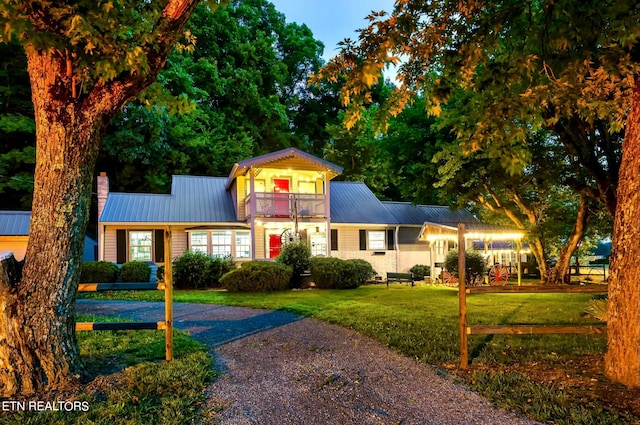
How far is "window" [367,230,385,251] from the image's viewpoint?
24.2 m

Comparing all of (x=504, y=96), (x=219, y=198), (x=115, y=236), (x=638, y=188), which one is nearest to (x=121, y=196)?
(x=115, y=236)

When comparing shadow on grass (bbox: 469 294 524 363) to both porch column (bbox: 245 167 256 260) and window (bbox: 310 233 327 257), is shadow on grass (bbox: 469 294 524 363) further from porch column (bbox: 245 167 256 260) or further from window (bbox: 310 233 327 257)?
window (bbox: 310 233 327 257)

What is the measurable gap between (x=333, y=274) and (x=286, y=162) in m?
7.60

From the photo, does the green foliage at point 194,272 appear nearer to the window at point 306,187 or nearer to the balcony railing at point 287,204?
the balcony railing at point 287,204

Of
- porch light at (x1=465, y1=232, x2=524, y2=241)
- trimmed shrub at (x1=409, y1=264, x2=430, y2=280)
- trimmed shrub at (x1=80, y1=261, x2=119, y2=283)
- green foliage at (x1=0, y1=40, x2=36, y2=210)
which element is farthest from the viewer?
green foliage at (x1=0, y1=40, x2=36, y2=210)

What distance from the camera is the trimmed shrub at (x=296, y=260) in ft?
56.1

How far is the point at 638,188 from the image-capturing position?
4625 millimetres

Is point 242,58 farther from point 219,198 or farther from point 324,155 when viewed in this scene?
point 219,198

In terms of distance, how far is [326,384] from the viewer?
4777 mm

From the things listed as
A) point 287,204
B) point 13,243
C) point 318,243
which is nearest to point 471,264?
point 318,243

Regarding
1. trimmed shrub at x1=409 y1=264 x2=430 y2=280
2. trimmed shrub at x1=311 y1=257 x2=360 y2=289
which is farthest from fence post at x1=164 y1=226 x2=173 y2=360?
trimmed shrub at x1=409 y1=264 x2=430 y2=280

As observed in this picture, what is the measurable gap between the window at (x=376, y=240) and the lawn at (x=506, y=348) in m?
11.2

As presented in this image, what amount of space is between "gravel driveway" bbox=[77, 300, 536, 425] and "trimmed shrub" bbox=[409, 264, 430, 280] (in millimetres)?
15944

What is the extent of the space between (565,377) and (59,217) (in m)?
6.28
